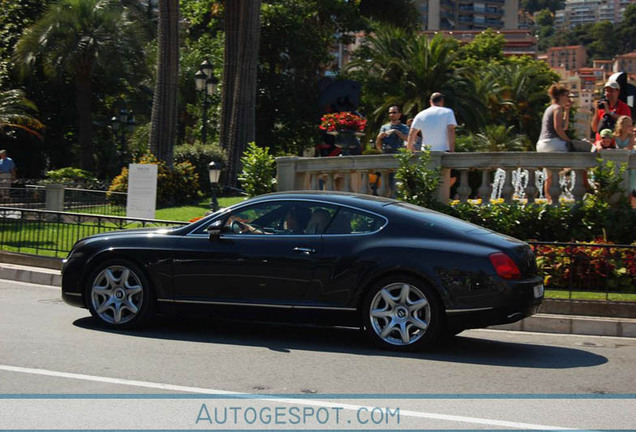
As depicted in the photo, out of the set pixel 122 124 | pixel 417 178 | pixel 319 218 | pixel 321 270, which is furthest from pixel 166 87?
pixel 321 270

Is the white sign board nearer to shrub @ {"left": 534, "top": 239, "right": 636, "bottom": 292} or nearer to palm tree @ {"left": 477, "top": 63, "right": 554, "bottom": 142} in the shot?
shrub @ {"left": 534, "top": 239, "right": 636, "bottom": 292}

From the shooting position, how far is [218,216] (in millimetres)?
9164

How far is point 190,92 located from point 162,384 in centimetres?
4441

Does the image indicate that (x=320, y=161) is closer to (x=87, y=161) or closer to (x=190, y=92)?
(x=87, y=161)

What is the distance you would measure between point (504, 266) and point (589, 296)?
3593 mm

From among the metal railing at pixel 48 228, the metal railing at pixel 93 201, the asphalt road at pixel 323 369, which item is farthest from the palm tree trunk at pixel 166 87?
the asphalt road at pixel 323 369

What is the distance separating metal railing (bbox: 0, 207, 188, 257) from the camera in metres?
14.3

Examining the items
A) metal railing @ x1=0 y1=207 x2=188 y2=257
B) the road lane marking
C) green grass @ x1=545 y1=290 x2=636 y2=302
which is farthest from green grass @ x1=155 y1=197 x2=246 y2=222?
the road lane marking

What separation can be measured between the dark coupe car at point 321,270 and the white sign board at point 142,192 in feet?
22.6

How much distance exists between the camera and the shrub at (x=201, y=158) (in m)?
27.9

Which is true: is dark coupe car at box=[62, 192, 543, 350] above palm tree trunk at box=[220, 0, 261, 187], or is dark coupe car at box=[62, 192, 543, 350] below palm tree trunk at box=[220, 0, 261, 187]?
below

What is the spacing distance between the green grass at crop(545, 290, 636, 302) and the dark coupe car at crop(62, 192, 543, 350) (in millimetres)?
2802

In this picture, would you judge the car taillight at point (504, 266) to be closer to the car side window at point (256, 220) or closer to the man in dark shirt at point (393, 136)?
the car side window at point (256, 220)

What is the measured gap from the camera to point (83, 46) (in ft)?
111
